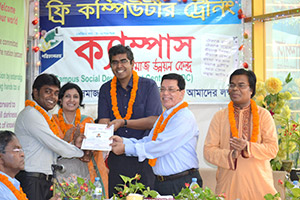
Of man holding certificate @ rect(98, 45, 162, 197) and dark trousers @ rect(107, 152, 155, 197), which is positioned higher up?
man holding certificate @ rect(98, 45, 162, 197)

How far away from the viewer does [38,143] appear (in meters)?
4.09

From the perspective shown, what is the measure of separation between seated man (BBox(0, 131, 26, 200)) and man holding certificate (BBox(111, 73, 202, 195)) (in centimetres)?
97

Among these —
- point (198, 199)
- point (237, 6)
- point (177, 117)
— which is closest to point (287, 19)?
point (237, 6)

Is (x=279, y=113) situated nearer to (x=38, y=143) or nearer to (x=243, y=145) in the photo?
(x=243, y=145)

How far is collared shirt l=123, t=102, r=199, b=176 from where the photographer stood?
359cm

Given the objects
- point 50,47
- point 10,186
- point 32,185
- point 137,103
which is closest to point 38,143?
point 32,185

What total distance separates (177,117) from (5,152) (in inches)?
54.2

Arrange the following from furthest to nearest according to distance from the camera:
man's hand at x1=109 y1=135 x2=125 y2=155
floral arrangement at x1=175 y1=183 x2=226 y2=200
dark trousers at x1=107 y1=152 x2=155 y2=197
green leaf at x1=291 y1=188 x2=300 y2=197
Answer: dark trousers at x1=107 y1=152 x2=155 y2=197 → man's hand at x1=109 y1=135 x2=125 y2=155 → floral arrangement at x1=175 y1=183 x2=226 y2=200 → green leaf at x1=291 y1=188 x2=300 y2=197

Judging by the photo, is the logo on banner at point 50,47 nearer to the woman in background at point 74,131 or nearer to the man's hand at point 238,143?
the woman in background at point 74,131

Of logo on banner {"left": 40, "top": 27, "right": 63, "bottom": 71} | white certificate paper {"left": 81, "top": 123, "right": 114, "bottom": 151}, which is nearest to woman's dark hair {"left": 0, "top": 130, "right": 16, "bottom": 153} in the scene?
white certificate paper {"left": 81, "top": 123, "right": 114, "bottom": 151}

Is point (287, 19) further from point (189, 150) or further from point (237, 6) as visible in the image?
point (189, 150)

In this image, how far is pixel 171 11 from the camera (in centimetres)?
654

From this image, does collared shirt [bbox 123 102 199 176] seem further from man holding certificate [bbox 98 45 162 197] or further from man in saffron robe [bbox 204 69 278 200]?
man holding certificate [bbox 98 45 162 197]

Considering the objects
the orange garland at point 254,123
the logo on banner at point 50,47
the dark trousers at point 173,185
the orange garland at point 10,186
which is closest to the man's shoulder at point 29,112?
the orange garland at point 10,186
